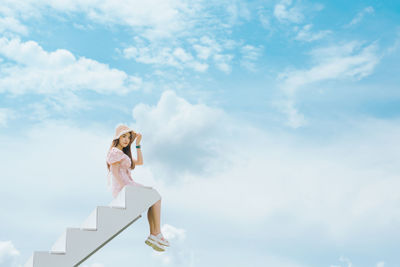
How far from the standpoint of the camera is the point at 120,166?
8.88 metres

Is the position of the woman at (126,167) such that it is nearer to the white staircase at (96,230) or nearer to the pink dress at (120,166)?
the pink dress at (120,166)

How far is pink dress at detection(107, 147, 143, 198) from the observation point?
8742mm

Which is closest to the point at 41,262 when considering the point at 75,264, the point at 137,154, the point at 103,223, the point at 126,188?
the point at 75,264

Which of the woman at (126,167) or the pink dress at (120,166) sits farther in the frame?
the pink dress at (120,166)

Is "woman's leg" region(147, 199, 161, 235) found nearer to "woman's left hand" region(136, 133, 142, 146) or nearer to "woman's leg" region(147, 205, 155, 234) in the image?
"woman's leg" region(147, 205, 155, 234)

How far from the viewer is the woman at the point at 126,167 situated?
339 inches

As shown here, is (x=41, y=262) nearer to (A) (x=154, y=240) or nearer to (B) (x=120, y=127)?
(A) (x=154, y=240)

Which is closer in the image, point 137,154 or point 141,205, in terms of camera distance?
point 141,205

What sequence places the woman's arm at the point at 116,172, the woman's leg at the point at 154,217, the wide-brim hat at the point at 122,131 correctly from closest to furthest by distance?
the woman's leg at the point at 154,217 → the woman's arm at the point at 116,172 → the wide-brim hat at the point at 122,131

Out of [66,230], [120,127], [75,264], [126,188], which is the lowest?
[75,264]

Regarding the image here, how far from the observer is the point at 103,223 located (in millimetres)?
7859

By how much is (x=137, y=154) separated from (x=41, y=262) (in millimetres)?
2613

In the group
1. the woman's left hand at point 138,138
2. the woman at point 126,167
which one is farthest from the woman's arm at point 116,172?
the woman's left hand at point 138,138

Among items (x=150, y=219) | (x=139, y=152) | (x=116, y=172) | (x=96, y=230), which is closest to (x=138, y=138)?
(x=139, y=152)
